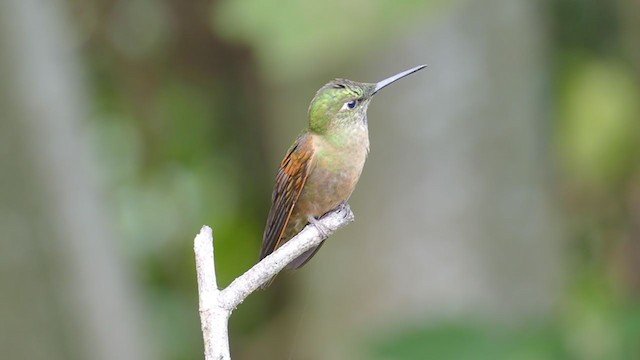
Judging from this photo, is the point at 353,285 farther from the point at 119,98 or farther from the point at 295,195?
the point at 295,195

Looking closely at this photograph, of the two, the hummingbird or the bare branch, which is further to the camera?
the hummingbird

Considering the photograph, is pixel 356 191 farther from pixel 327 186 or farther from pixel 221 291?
pixel 221 291

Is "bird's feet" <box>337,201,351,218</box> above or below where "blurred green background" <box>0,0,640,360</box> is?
below

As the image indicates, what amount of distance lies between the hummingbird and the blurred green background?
1468 mm

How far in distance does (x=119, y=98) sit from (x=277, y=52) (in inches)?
111

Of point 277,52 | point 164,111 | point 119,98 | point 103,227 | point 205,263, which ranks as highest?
point 119,98

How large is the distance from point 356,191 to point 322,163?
8.79ft

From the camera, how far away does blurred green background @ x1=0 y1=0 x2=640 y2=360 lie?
4238 millimetres

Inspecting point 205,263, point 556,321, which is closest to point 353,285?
point 556,321

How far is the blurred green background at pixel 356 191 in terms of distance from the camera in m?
4.24

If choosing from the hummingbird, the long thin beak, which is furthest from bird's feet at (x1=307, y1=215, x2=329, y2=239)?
the long thin beak

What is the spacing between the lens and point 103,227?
448 cm

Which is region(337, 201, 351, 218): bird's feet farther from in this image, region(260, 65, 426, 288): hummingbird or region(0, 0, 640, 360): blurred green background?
region(0, 0, 640, 360): blurred green background

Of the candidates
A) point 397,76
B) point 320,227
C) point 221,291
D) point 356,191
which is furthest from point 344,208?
point 356,191
